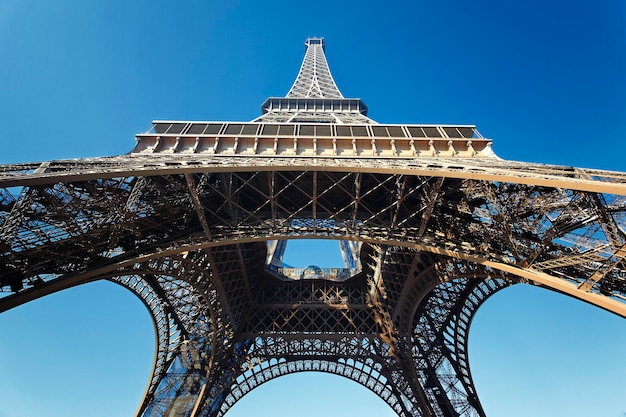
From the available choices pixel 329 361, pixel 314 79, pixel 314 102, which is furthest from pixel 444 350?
pixel 314 79

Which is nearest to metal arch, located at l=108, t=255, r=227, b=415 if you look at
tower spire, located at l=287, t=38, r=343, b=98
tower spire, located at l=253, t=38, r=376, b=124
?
tower spire, located at l=253, t=38, r=376, b=124

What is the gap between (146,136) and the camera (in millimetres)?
16656

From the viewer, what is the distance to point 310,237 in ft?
46.4

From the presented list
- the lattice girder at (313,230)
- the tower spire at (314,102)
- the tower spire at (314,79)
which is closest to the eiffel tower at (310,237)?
the lattice girder at (313,230)

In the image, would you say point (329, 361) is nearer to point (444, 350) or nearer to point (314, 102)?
point (444, 350)

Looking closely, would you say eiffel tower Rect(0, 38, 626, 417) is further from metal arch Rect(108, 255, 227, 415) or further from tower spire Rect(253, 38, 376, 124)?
tower spire Rect(253, 38, 376, 124)

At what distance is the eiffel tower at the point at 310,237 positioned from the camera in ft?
33.5

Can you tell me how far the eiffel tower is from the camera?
1020 centimetres

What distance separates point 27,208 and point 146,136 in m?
7.87

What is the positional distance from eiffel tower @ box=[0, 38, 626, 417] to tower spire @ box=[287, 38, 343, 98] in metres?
17.9

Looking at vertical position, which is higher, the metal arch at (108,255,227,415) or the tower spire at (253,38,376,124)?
the tower spire at (253,38,376,124)

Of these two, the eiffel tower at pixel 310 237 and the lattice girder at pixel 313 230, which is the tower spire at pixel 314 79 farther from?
the lattice girder at pixel 313 230

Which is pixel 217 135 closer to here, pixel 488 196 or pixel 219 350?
pixel 488 196

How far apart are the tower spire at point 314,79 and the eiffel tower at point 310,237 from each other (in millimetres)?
17859
